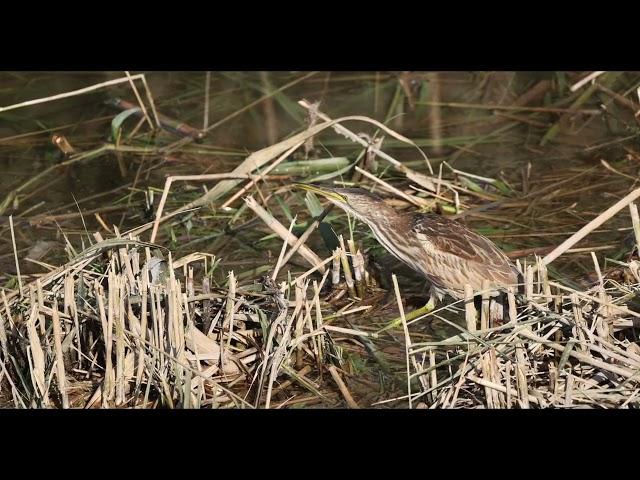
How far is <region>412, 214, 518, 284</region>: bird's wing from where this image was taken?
5.15 m

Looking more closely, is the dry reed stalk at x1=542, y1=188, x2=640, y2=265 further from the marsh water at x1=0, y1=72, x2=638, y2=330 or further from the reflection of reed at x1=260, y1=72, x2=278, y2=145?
the reflection of reed at x1=260, y1=72, x2=278, y2=145

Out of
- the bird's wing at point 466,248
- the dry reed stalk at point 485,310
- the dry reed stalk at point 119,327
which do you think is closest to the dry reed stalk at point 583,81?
the bird's wing at point 466,248

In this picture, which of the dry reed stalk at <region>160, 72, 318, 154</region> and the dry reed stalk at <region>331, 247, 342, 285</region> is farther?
the dry reed stalk at <region>160, 72, 318, 154</region>

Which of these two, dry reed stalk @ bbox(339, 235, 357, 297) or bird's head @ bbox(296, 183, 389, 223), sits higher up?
bird's head @ bbox(296, 183, 389, 223)

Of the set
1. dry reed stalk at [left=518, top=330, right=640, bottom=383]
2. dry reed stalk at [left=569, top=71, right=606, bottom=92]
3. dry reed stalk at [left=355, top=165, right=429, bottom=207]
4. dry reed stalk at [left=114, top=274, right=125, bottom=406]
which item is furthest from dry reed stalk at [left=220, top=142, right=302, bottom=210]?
dry reed stalk at [left=569, top=71, right=606, bottom=92]

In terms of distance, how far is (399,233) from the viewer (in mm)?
5398

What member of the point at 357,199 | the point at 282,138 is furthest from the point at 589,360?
the point at 282,138

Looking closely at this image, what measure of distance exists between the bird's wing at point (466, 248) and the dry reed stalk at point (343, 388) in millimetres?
861

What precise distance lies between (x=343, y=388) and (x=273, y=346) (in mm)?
292

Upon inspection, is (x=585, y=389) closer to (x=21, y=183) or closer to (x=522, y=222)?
(x=522, y=222)

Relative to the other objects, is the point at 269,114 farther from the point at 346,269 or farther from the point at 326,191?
the point at 346,269

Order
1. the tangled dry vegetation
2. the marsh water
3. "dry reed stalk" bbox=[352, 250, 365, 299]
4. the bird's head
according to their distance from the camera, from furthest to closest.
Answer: the marsh water, the bird's head, "dry reed stalk" bbox=[352, 250, 365, 299], the tangled dry vegetation

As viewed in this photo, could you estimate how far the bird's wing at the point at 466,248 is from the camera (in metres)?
5.15

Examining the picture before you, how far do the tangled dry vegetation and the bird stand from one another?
0.29 m
